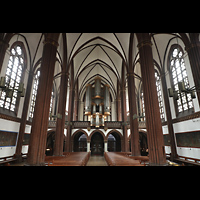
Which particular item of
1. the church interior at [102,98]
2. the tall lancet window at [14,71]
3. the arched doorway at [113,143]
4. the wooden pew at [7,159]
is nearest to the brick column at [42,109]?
the church interior at [102,98]

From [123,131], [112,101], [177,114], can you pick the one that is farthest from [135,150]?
[112,101]

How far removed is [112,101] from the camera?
28188 mm

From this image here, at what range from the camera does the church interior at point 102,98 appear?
25.6 ft

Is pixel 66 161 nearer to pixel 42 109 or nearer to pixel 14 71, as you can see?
pixel 42 109

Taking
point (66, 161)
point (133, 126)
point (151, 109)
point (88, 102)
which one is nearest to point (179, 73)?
point (133, 126)

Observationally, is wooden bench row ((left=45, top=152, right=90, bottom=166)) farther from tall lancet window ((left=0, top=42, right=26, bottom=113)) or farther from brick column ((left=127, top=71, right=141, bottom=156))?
tall lancet window ((left=0, top=42, right=26, bottom=113))

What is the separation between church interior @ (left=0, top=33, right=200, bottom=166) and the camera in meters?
7.81

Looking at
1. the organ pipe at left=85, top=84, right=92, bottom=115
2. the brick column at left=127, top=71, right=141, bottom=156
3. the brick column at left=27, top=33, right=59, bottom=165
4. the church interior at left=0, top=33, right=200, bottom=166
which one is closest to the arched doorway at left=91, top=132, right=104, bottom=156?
the church interior at left=0, top=33, right=200, bottom=166

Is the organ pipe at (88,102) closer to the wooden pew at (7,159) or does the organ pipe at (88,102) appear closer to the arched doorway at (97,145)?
the arched doorway at (97,145)

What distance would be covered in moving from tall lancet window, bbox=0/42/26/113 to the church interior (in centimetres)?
8
